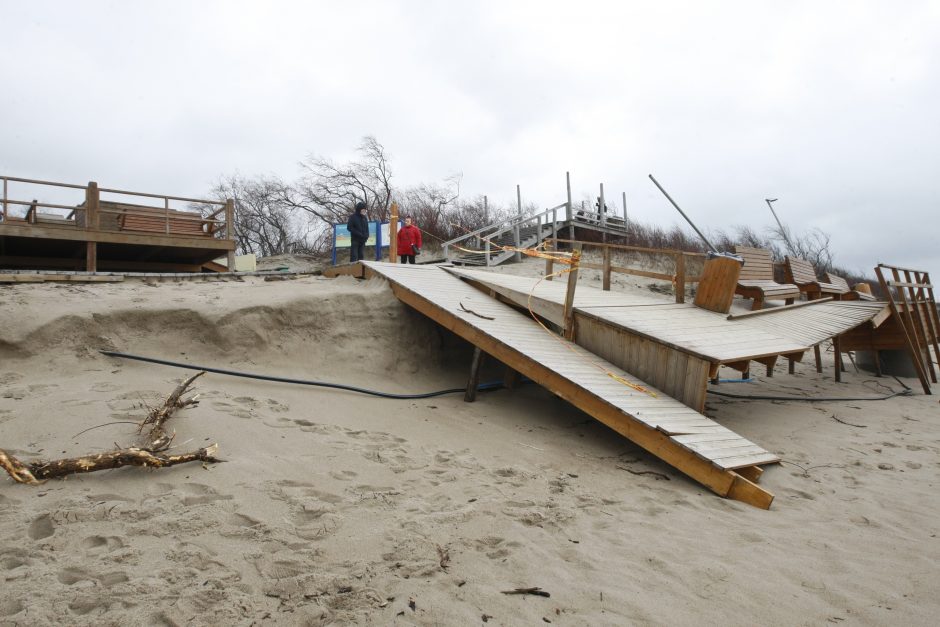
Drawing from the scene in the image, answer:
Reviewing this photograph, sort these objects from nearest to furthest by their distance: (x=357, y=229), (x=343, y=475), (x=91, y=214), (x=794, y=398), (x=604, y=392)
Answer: (x=343, y=475)
(x=604, y=392)
(x=794, y=398)
(x=357, y=229)
(x=91, y=214)

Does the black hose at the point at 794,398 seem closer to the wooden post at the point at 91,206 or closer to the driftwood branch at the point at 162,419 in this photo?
the driftwood branch at the point at 162,419

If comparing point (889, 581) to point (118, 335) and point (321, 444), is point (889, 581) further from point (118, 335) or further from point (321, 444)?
point (118, 335)

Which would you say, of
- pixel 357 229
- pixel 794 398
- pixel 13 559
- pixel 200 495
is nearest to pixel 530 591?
pixel 200 495

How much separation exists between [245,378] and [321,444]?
5.92 feet

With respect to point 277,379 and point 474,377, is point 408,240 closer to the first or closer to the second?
point 474,377

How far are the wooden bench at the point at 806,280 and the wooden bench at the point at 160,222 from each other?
1327cm

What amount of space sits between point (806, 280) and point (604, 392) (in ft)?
26.3

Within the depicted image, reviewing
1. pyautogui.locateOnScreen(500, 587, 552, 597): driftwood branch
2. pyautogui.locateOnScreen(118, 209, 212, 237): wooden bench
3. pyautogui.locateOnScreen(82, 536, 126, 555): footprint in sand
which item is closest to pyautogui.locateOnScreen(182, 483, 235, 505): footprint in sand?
pyautogui.locateOnScreen(82, 536, 126, 555): footprint in sand

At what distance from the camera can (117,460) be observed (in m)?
→ 3.11

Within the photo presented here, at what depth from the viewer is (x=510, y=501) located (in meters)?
3.58

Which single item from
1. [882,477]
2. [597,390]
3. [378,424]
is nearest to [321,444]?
[378,424]

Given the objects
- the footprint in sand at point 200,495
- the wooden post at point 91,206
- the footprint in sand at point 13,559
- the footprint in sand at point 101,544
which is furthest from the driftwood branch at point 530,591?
the wooden post at point 91,206

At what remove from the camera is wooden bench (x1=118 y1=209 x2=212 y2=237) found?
43.0ft

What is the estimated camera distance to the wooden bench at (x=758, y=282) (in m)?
8.96
